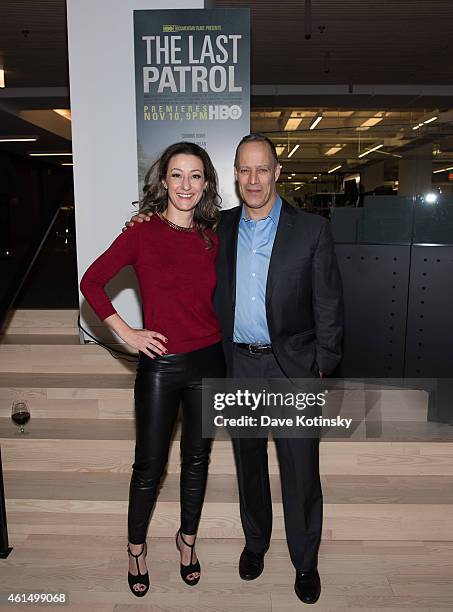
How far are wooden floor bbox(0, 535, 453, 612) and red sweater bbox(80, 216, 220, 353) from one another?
3.38 feet

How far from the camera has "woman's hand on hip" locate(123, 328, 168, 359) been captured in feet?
6.14

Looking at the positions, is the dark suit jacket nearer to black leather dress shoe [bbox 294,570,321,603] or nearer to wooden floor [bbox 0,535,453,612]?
black leather dress shoe [bbox 294,570,321,603]

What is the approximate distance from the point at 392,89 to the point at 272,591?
30.0ft

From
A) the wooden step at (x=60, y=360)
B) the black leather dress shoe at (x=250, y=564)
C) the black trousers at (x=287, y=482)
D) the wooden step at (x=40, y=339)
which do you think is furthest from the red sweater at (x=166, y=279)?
the wooden step at (x=40, y=339)

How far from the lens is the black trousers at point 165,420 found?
1.92m

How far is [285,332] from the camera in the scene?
1949 millimetres

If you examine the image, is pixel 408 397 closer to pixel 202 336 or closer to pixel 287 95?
pixel 202 336

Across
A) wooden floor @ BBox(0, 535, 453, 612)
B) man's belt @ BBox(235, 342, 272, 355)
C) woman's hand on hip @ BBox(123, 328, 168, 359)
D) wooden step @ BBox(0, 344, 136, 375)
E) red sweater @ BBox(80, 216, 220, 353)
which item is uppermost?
red sweater @ BBox(80, 216, 220, 353)

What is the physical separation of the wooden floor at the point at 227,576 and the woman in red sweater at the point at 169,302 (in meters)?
0.41

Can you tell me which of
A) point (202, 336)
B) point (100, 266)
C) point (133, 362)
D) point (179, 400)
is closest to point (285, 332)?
point (202, 336)

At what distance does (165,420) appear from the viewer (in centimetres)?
194

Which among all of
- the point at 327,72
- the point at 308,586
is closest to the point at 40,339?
the point at 308,586

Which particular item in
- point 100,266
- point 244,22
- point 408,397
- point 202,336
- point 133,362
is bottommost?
point 408,397

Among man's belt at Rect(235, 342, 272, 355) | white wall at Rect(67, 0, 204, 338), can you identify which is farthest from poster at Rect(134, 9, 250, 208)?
man's belt at Rect(235, 342, 272, 355)
